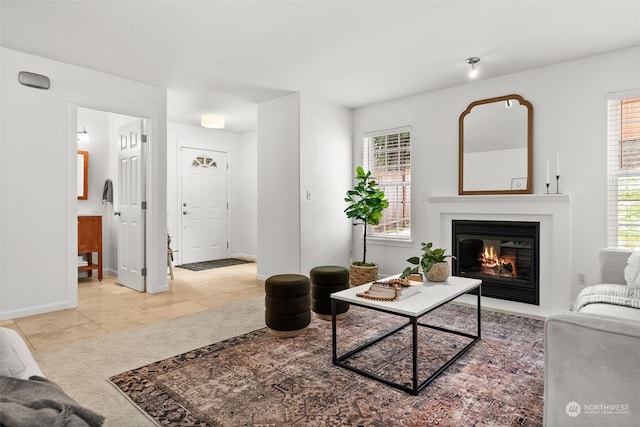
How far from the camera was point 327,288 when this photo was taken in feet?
10.9

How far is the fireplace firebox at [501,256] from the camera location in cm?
391

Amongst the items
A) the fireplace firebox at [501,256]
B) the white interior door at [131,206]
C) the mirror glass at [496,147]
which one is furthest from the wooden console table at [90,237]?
the mirror glass at [496,147]

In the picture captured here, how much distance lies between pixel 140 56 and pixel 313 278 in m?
2.70

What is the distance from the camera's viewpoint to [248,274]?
224 inches

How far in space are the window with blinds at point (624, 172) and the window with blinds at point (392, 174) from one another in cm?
215

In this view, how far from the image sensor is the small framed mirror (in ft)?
17.7

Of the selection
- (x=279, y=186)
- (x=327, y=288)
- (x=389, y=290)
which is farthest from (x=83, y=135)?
(x=389, y=290)

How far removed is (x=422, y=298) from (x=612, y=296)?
1.28 metres

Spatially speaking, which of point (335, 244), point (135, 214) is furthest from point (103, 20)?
point (335, 244)

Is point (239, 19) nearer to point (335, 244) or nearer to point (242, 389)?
point (242, 389)

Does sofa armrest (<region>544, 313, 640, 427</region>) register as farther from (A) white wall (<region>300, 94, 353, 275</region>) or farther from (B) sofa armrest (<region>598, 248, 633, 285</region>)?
(A) white wall (<region>300, 94, 353, 275</region>)

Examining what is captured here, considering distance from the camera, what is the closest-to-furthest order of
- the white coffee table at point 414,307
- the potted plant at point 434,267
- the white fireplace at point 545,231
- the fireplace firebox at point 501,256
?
the white coffee table at point 414,307, the potted plant at point 434,267, the white fireplace at point 545,231, the fireplace firebox at point 501,256

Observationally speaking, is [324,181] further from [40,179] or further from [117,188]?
[40,179]

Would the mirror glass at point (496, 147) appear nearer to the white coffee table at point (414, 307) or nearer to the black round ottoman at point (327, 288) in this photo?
the white coffee table at point (414, 307)
